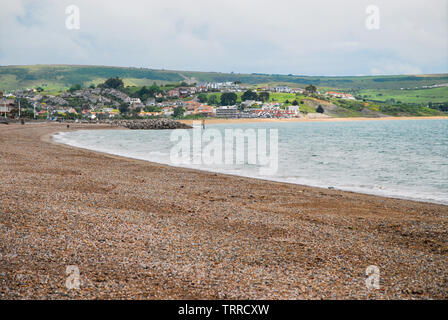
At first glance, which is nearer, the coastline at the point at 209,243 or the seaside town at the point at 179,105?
the coastline at the point at 209,243

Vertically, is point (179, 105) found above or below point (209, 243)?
above

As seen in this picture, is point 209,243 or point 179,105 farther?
point 179,105

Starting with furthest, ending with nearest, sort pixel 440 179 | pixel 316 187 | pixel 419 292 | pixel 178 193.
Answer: pixel 440 179
pixel 316 187
pixel 178 193
pixel 419 292

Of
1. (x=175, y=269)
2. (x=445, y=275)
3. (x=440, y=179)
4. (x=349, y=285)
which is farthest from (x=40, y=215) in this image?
(x=440, y=179)

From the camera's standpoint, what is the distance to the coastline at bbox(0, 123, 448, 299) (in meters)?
4.76

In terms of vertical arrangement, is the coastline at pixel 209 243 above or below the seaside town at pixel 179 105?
below

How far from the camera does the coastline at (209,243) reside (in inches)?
187

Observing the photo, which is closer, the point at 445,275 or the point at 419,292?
the point at 419,292

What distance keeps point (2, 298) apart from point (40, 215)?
11.3 feet

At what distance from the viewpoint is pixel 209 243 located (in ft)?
21.3

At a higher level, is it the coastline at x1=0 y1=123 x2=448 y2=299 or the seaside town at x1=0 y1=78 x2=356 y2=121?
the seaside town at x1=0 y1=78 x2=356 y2=121

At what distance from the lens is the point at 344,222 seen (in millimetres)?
8688

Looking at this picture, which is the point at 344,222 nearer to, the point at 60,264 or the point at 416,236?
the point at 416,236

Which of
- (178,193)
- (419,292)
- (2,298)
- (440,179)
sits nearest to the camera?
(2,298)
